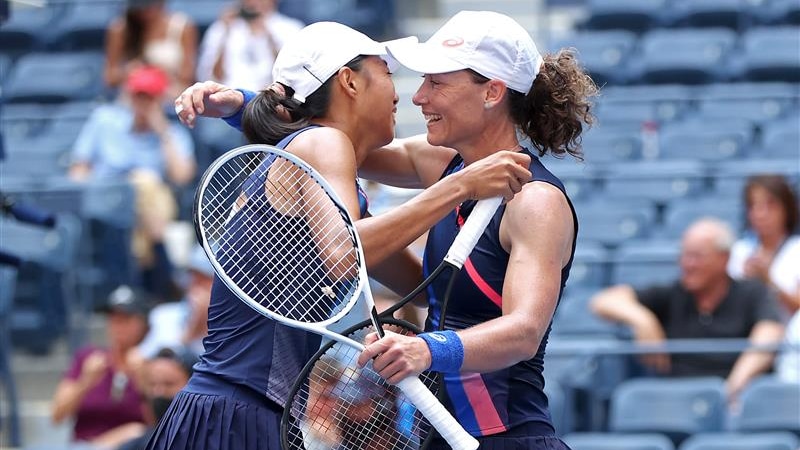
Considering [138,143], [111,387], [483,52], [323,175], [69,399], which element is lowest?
[69,399]

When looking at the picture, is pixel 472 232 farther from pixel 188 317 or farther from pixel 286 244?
pixel 188 317

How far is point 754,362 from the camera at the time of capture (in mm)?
5750

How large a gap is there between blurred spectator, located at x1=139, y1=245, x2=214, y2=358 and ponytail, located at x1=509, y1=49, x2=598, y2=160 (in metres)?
3.43

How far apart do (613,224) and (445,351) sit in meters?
4.68

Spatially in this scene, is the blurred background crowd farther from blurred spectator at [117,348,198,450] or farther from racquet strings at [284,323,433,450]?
racquet strings at [284,323,433,450]

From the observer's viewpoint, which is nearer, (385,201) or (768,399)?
(768,399)

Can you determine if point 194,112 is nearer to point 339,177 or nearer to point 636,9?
point 339,177

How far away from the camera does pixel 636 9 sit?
A: 10.1 meters

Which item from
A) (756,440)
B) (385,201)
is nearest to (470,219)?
(756,440)

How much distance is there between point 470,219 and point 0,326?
4.22 metres

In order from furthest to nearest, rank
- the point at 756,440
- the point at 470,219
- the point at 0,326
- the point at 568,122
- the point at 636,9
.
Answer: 1. the point at 636,9
2. the point at 0,326
3. the point at 756,440
4. the point at 568,122
5. the point at 470,219

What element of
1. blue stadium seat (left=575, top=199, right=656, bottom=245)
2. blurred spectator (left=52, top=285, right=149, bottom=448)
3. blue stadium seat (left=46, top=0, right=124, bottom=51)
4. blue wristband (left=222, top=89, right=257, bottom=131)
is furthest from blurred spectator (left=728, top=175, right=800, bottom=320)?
blue stadium seat (left=46, top=0, right=124, bottom=51)

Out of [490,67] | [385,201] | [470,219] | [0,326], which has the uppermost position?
[490,67]

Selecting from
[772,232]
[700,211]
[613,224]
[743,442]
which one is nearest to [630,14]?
[613,224]
